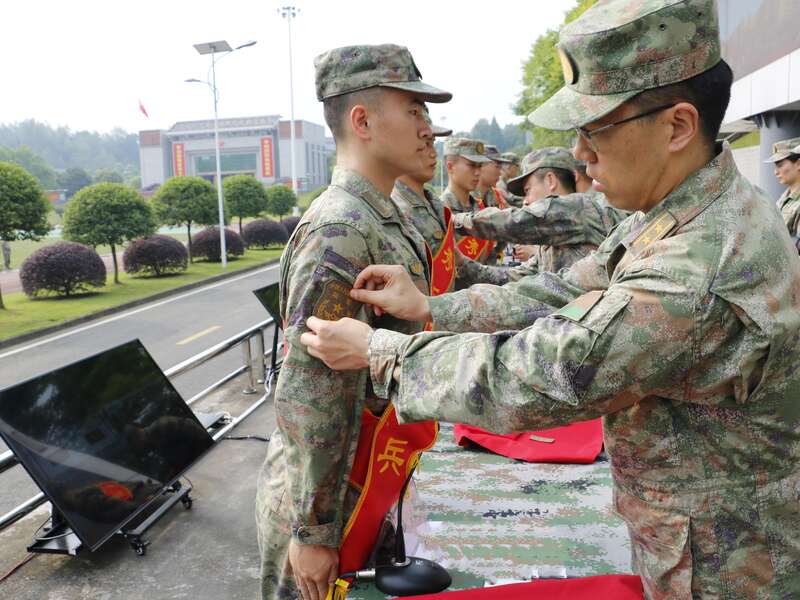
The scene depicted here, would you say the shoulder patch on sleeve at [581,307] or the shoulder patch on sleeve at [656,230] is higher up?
the shoulder patch on sleeve at [656,230]

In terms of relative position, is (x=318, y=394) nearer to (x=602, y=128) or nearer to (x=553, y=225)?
(x=602, y=128)

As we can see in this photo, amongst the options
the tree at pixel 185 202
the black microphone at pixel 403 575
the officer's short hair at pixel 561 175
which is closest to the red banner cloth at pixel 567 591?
the black microphone at pixel 403 575

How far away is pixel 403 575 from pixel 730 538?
0.97m

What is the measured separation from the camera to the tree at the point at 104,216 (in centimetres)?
1809

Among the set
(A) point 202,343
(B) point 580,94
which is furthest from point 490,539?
(A) point 202,343

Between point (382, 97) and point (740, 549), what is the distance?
1.47 metres

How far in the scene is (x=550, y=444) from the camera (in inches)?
155

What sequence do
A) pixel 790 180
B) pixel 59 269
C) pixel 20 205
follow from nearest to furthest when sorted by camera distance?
1. pixel 790 180
2. pixel 20 205
3. pixel 59 269

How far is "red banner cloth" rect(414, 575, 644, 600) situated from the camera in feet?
5.73

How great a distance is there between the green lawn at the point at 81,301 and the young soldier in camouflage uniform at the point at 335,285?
12.3 m

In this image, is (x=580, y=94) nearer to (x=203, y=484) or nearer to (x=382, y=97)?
(x=382, y=97)

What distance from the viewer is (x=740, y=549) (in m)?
1.38

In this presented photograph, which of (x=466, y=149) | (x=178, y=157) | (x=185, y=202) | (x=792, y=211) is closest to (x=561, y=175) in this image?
(x=466, y=149)

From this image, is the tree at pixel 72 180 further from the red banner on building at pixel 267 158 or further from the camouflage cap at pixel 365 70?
the camouflage cap at pixel 365 70
